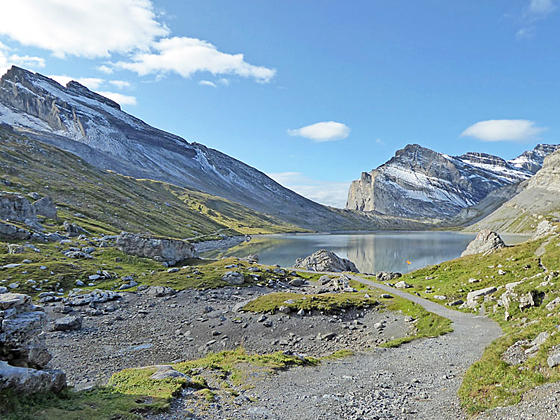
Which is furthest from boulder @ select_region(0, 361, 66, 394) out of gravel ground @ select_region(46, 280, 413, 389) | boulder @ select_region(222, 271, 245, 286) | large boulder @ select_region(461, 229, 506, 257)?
large boulder @ select_region(461, 229, 506, 257)

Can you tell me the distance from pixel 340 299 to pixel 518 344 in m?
27.7

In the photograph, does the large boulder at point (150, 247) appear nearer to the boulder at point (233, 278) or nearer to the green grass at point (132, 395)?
the boulder at point (233, 278)

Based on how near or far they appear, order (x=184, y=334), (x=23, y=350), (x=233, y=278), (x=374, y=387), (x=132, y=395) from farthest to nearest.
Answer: (x=233, y=278) < (x=184, y=334) < (x=374, y=387) < (x=132, y=395) < (x=23, y=350)

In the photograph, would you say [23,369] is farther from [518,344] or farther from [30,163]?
[30,163]

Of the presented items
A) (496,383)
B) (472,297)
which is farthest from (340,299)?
(496,383)

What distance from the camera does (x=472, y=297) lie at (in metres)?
37.3

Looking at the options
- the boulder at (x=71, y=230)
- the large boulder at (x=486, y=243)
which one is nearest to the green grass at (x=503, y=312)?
the large boulder at (x=486, y=243)

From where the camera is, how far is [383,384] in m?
20.9

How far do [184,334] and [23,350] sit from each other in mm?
23288

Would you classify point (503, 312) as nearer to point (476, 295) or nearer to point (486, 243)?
point (476, 295)

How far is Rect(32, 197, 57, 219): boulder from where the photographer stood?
3906 inches

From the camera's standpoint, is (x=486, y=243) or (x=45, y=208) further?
(x=45, y=208)

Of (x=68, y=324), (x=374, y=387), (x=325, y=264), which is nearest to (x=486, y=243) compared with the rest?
(x=325, y=264)

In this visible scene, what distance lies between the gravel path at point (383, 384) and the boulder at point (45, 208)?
10737 centimetres
